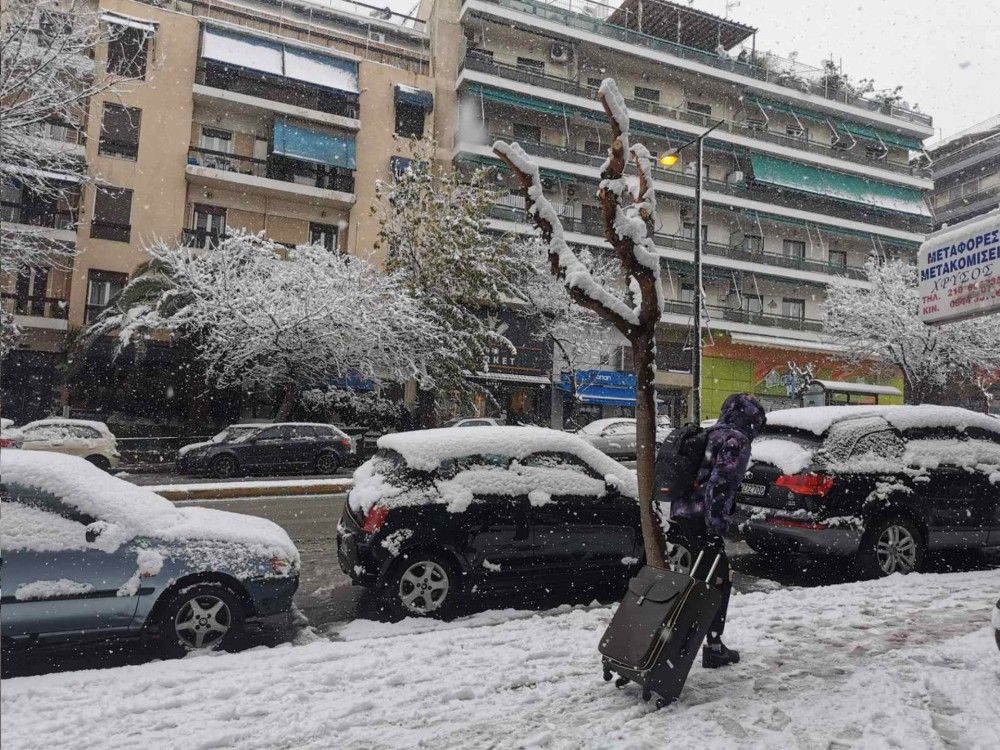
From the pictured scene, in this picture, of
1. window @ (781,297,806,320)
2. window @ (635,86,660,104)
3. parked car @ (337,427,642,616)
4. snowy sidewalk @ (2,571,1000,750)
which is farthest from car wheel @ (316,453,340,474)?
window @ (781,297,806,320)

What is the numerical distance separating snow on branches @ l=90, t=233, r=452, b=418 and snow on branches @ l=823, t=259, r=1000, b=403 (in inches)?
776

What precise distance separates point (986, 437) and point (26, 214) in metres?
28.3

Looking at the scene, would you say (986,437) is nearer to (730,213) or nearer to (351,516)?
(351,516)

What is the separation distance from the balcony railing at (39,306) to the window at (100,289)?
0.76m

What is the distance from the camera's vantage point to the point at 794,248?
124ft

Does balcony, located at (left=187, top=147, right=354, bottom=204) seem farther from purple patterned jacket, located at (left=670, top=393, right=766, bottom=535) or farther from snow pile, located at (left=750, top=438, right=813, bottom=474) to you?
A: purple patterned jacket, located at (left=670, top=393, right=766, bottom=535)

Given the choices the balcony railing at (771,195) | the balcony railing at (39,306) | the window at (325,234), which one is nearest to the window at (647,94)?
the balcony railing at (771,195)

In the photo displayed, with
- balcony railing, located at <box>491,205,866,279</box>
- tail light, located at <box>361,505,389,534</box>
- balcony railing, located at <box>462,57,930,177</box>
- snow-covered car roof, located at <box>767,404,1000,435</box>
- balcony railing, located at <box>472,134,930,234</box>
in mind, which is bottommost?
tail light, located at <box>361,505,389,534</box>

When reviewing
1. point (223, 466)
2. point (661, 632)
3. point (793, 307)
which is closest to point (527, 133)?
point (793, 307)

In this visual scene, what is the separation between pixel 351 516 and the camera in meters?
6.41

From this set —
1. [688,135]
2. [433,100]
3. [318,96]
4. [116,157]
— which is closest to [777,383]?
[688,135]

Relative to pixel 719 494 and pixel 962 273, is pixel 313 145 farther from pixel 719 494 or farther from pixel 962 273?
pixel 719 494

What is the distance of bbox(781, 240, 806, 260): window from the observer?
37.4m

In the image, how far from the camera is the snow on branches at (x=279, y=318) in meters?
20.9
